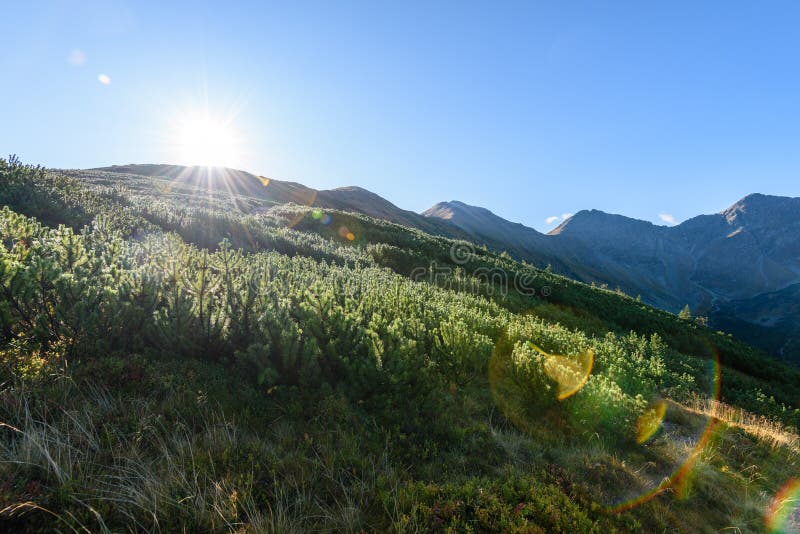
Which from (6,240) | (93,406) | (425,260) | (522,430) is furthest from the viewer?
(425,260)

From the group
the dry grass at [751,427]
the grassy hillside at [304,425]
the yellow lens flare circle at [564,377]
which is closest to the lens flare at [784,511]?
the grassy hillside at [304,425]

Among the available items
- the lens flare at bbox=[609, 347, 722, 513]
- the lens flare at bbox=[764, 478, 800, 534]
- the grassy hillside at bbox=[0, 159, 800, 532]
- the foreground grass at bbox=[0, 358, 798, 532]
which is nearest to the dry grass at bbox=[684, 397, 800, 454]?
the grassy hillside at bbox=[0, 159, 800, 532]

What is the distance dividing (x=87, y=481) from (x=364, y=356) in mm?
3337

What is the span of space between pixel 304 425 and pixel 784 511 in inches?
233

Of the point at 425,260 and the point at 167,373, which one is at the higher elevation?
the point at 425,260

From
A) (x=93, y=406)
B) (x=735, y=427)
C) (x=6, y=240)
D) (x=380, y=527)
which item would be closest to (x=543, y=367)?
(x=735, y=427)

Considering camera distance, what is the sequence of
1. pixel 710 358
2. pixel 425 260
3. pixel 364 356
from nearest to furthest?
1. pixel 364 356
2. pixel 710 358
3. pixel 425 260

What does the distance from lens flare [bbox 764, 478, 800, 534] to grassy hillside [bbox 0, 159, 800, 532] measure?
0.03 meters

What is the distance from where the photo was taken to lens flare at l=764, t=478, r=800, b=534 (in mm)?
4102

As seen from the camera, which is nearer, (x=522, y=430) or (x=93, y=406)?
(x=93, y=406)

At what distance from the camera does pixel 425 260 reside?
21.4 meters

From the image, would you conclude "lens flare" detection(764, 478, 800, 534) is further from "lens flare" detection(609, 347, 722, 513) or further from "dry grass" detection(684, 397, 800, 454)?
"dry grass" detection(684, 397, 800, 454)

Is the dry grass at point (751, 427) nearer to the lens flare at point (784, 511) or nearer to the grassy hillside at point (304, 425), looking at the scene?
the grassy hillside at point (304, 425)

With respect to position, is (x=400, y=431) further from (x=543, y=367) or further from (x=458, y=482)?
(x=543, y=367)
